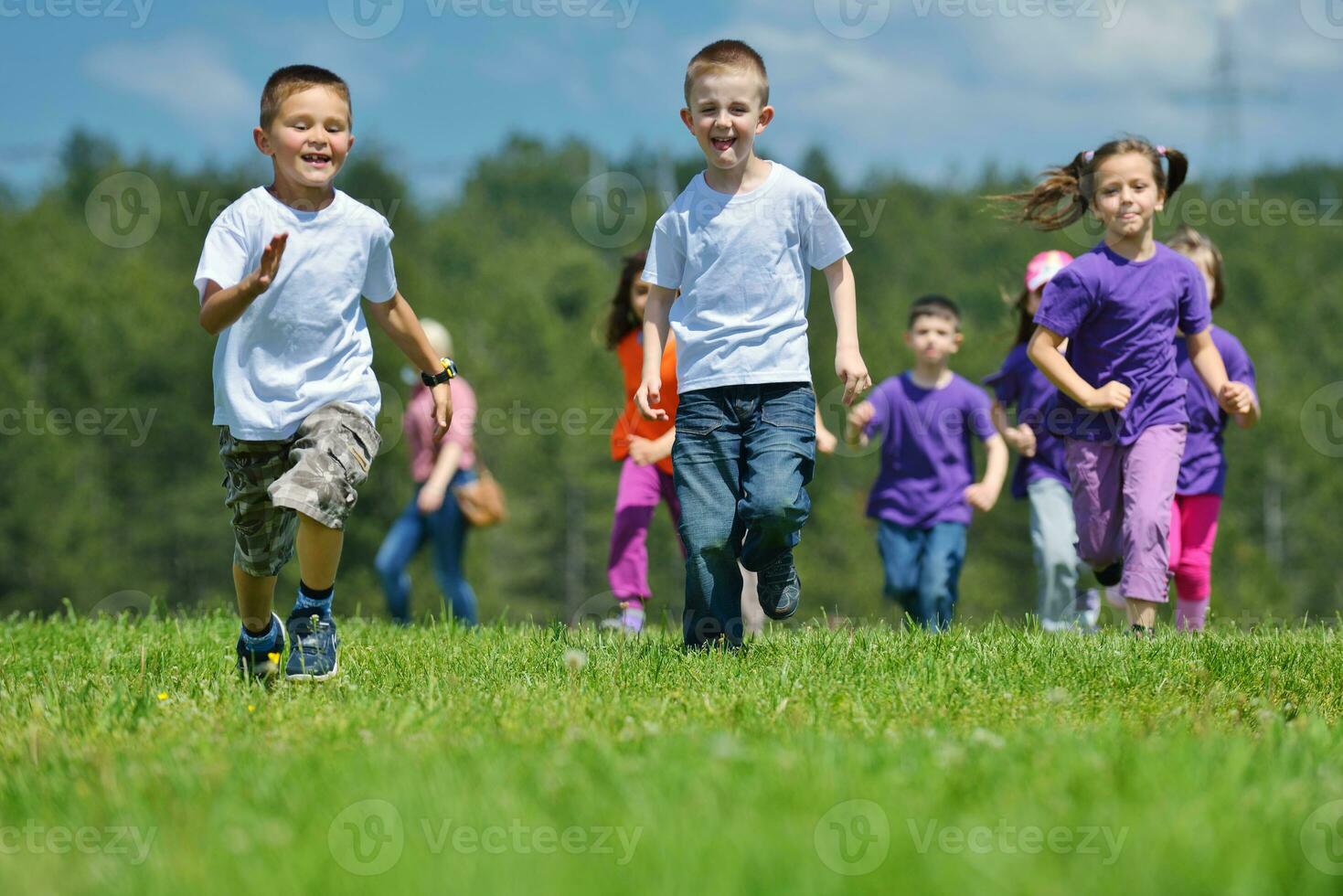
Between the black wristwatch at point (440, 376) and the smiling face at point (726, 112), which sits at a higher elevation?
the smiling face at point (726, 112)

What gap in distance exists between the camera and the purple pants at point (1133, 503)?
643 centimetres

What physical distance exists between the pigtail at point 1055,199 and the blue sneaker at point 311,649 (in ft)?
14.1

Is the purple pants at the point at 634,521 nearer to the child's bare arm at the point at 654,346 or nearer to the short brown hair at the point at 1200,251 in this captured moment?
the child's bare arm at the point at 654,346

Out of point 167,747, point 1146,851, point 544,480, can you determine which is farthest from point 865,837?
point 544,480

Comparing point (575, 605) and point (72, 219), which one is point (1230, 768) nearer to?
point (575, 605)

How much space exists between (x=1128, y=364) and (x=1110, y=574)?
3.69ft

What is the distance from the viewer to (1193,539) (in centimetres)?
762

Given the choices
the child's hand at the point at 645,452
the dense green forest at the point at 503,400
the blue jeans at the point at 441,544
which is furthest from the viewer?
the dense green forest at the point at 503,400

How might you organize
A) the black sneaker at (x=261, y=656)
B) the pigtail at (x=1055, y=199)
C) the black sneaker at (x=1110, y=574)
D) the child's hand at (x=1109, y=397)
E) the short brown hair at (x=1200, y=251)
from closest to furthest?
the black sneaker at (x=261, y=656)
the child's hand at (x=1109, y=397)
the black sneaker at (x=1110, y=574)
the pigtail at (x=1055, y=199)
the short brown hair at (x=1200, y=251)

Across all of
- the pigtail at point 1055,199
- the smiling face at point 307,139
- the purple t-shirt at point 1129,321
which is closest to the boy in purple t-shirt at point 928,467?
the pigtail at point 1055,199

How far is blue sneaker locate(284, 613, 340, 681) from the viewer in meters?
4.97

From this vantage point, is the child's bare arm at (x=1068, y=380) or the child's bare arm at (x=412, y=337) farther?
the child's bare arm at (x=1068, y=380)

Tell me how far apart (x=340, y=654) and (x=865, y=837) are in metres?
3.61

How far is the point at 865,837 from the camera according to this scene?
269 centimetres
